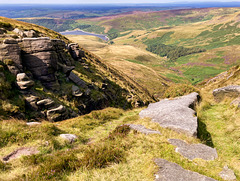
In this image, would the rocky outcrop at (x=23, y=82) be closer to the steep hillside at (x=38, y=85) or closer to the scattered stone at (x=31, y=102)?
the steep hillside at (x=38, y=85)

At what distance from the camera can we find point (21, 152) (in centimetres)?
841

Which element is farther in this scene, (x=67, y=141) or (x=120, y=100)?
(x=120, y=100)

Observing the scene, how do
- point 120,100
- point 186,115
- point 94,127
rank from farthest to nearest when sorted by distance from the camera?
point 120,100 < point 94,127 < point 186,115

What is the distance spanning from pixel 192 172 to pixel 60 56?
29.2m

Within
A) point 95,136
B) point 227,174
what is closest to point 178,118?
point 227,174

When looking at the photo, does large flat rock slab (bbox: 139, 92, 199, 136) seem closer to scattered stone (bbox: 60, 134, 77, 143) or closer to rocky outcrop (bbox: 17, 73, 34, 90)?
scattered stone (bbox: 60, 134, 77, 143)

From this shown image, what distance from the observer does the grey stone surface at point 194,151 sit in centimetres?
784

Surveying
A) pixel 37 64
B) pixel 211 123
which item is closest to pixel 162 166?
pixel 211 123

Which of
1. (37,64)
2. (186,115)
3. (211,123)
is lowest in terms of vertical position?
(211,123)

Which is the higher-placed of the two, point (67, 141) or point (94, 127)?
point (67, 141)

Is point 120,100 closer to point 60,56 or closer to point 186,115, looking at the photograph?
point 60,56

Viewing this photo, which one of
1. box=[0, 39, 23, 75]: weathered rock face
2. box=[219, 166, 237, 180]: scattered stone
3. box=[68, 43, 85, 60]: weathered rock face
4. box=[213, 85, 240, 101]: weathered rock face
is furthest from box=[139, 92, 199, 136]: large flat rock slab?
box=[68, 43, 85, 60]: weathered rock face

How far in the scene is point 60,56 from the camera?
2908 centimetres

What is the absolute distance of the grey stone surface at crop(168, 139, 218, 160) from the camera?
25.7 ft
